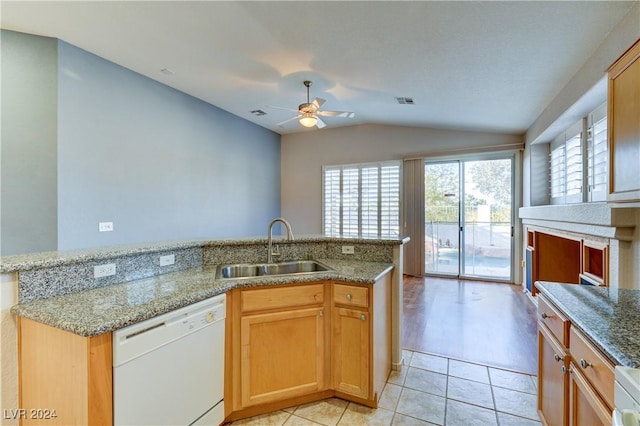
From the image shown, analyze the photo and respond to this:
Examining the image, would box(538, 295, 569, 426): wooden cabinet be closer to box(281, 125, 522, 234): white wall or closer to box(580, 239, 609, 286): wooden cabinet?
box(580, 239, 609, 286): wooden cabinet

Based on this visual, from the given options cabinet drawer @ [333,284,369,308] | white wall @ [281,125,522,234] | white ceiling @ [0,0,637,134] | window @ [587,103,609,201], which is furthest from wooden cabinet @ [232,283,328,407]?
white wall @ [281,125,522,234]

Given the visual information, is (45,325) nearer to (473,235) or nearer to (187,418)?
(187,418)

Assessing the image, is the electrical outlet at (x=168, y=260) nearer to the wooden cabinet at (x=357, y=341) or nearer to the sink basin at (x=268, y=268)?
the sink basin at (x=268, y=268)

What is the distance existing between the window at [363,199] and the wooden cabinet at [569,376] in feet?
14.4

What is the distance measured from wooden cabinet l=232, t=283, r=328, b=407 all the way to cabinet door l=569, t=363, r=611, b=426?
1263 mm

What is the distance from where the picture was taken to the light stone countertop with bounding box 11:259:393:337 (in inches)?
45.1

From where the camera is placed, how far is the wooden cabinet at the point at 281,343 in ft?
5.83

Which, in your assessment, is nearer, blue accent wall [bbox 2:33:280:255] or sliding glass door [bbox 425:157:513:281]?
blue accent wall [bbox 2:33:280:255]

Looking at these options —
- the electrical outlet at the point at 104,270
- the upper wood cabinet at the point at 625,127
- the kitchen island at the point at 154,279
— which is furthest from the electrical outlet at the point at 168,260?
the upper wood cabinet at the point at 625,127

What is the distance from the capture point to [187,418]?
1.47m

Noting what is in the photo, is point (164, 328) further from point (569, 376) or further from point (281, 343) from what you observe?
point (569, 376)

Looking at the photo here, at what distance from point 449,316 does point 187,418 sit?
3.13 m

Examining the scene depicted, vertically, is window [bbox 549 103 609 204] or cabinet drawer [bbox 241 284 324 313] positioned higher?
window [bbox 549 103 609 204]

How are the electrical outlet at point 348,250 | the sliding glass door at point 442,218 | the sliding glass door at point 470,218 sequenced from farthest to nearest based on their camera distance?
1. the sliding glass door at point 442,218
2. the sliding glass door at point 470,218
3. the electrical outlet at point 348,250
